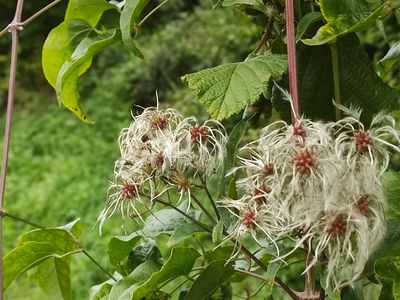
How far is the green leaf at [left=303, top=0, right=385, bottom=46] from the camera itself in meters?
0.53

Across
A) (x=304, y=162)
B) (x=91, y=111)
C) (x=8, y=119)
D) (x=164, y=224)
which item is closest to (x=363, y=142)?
(x=304, y=162)

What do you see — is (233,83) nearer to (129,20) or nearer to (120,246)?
(129,20)

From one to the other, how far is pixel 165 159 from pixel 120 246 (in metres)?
0.23

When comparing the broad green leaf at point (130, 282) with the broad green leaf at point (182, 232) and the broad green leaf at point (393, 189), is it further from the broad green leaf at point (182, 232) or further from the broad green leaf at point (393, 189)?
the broad green leaf at point (393, 189)

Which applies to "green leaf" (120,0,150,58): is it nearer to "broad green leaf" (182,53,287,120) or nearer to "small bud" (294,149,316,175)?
"broad green leaf" (182,53,287,120)

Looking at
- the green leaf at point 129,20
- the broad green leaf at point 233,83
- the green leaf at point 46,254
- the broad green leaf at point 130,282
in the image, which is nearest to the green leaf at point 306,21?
the broad green leaf at point 233,83

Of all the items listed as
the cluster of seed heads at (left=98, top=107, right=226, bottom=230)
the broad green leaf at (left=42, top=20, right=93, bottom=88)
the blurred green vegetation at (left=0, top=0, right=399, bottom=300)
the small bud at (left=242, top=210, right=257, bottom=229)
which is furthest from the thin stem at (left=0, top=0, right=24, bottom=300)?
the blurred green vegetation at (left=0, top=0, right=399, bottom=300)

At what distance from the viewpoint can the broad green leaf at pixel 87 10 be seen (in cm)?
77

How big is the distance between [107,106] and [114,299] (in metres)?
4.12

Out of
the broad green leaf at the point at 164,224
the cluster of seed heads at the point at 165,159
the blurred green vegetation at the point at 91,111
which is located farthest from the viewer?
the blurred green vegetation at the point at 91,111

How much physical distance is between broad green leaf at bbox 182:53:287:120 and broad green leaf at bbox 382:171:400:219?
0.12 m

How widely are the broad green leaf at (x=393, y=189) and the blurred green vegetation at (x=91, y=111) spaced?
221 centimetres

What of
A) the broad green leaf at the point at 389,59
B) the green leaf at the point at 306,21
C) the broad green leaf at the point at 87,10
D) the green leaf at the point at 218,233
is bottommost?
the broad green leaf at the point at 389,59

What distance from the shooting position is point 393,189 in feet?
1.96
